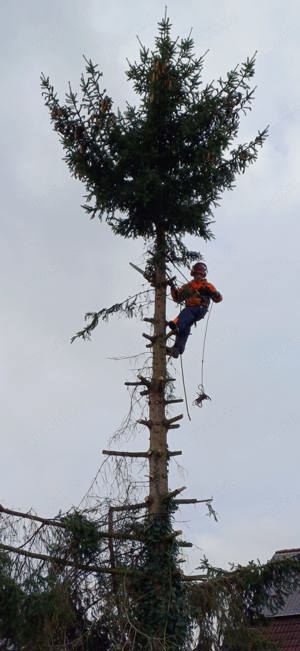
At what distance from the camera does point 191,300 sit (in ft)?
46.9

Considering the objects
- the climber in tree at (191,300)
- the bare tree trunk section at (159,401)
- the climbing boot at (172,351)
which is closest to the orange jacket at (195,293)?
the climber in tree at (191,300)

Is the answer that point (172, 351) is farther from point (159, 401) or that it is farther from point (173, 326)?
point (159, 401)

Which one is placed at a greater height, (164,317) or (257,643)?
(164,317)

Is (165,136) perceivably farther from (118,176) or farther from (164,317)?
(164,317)

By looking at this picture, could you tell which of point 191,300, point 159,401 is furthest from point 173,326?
point 159,401

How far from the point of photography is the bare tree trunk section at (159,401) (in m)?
13.1

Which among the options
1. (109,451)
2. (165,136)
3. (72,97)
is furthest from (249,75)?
(109,451)

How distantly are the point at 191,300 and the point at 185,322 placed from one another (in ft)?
1.08

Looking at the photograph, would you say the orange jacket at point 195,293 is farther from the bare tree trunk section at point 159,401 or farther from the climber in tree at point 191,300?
the bare tree trunk section at point 159,401

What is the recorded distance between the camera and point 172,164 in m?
14.3

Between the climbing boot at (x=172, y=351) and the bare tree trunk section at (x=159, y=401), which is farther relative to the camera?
the climbing boot at (x=172, y=351)

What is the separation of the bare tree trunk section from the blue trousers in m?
0.31

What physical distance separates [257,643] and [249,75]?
7.08 metres

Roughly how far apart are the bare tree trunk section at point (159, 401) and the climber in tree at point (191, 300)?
0.69ft
